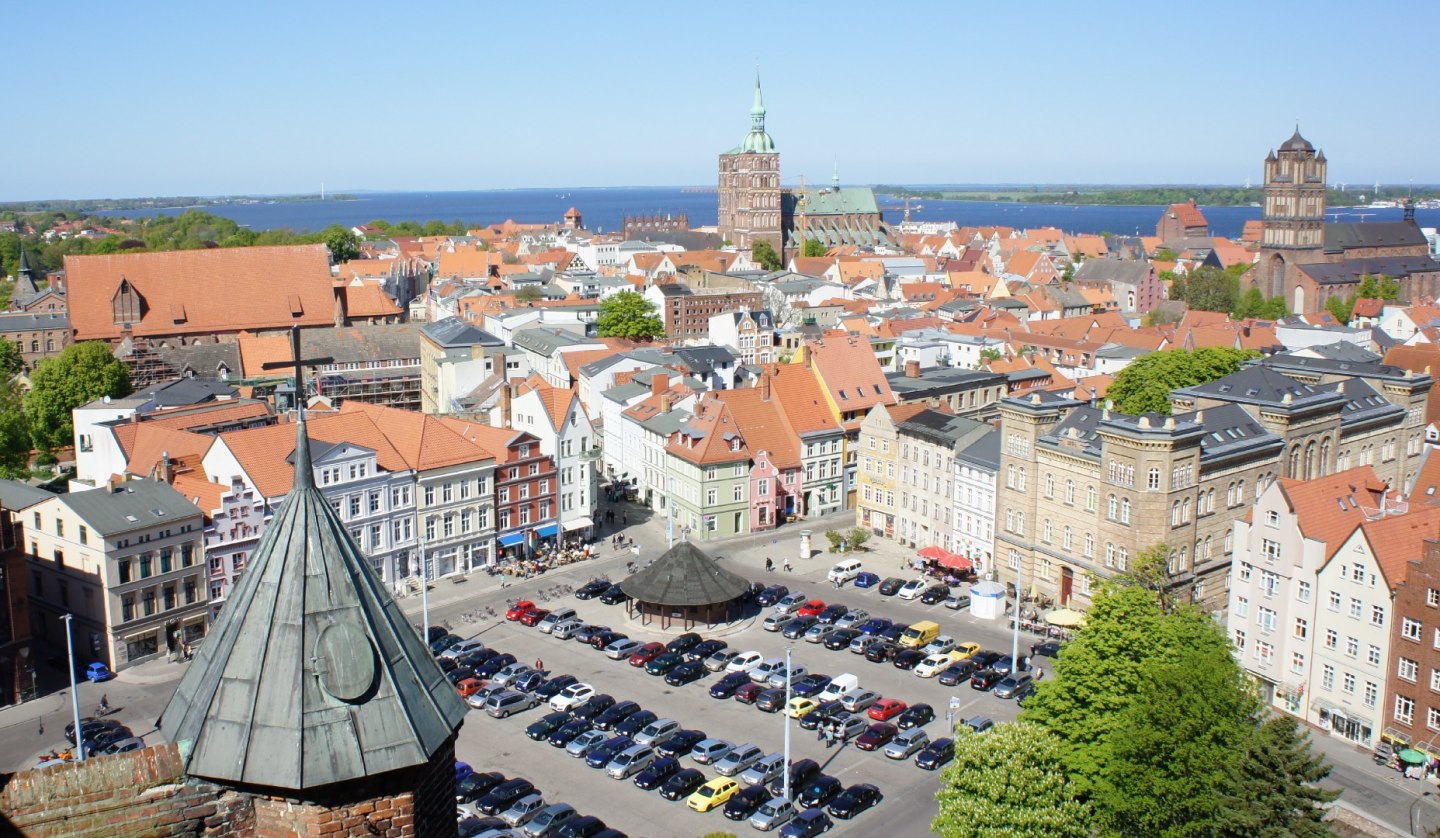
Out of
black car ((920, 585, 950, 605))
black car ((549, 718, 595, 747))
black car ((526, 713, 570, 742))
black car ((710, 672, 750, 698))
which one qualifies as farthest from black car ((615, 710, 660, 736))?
black car ((920, 585, 950, 605))

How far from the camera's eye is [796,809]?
32969 mm

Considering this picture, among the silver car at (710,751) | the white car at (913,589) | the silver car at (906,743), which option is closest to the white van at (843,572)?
the white car at (913,589)

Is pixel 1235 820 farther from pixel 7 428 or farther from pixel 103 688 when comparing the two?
pixel 7 428

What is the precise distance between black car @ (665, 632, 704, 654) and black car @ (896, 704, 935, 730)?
30.4ft

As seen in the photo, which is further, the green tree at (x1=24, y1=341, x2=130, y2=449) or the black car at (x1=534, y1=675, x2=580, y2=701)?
the green tree at (x1=24, y1=341, x2=130, y2=449)

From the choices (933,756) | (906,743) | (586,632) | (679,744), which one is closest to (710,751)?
(679,744)

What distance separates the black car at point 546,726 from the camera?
37.6 meters

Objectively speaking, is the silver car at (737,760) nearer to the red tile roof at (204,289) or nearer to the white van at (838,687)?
the white van at (838,687)

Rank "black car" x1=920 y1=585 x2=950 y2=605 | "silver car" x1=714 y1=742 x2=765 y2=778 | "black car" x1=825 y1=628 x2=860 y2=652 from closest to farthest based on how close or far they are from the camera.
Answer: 1. "silver car" x1=714 y1=742 x2=765 y2=778
2. "black car" x1=825 y1=628 x2=860 y2=652
3. "black car" x1=920 y1=585 x2=950 y2=605

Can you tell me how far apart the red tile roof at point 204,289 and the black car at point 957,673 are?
59648 millimetres

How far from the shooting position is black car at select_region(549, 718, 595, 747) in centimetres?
3716

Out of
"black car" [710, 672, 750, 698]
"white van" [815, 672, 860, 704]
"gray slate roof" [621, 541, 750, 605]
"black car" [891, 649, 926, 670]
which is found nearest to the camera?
"white van" [815, 672, 860, 704]

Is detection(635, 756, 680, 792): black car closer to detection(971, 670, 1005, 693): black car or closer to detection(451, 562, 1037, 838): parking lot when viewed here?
detection(451, 562, 1037, 838): parking lot

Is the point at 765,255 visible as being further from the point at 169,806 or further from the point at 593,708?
the point at 169,806
